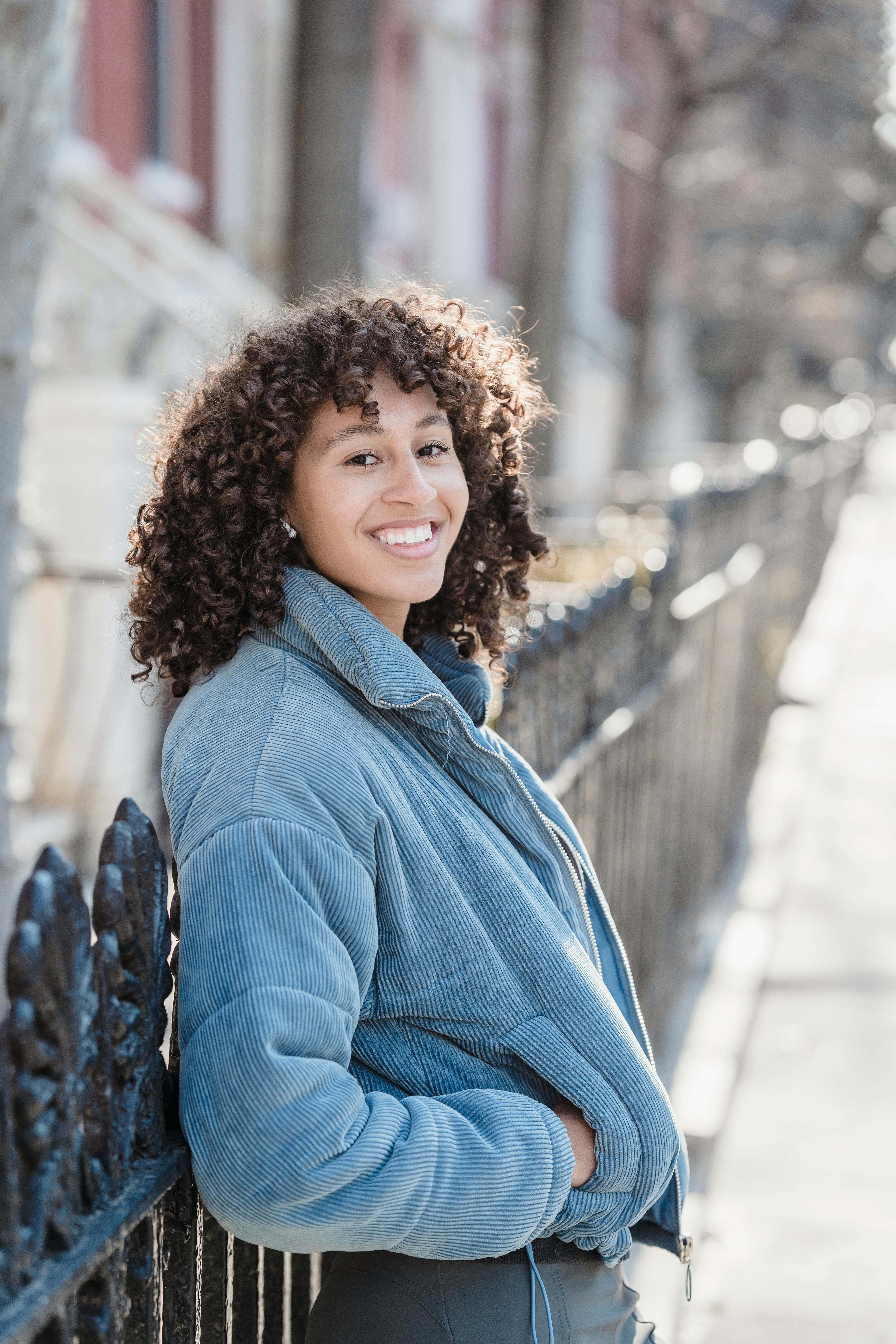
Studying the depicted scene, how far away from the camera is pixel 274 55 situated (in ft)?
37.6

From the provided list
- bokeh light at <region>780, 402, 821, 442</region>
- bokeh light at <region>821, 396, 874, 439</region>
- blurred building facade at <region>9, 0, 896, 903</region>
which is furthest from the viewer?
bokeh light at <region>821, 396, 874, 439</region>

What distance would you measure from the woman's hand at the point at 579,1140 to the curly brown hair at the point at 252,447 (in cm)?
67

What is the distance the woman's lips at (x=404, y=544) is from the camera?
71.8 inches

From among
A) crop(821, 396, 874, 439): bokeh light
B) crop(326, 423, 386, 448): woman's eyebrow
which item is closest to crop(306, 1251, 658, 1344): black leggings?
crop(326, 423, 386, 448): woman's eyebrow

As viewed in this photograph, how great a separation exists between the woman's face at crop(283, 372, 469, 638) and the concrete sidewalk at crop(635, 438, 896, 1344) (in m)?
1.45

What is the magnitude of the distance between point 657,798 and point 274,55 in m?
9.14

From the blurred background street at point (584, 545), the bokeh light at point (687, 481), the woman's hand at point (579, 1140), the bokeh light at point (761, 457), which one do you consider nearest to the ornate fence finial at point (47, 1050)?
the woman's hand at point (579, 1140)

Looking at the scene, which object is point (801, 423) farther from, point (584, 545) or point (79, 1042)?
point (79, 1042)

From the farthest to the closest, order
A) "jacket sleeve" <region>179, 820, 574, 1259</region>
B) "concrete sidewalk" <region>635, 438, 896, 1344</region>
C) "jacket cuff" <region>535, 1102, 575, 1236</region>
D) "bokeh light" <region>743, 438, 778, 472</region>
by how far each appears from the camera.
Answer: "bokeh light" <region>743, 438, 778, 472</region> < "concrete sidewalk" <region>635, 438, 896, 1344</region> < "jacket cuff" <region>535, 1102, 575, 1236</region> < "jacket sleeve" <region>179, 820, 574, 1259</region>

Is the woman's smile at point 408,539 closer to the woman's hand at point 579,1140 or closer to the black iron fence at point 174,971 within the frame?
the black iron fence at point 174,971

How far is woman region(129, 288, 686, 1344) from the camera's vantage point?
1.40 metres

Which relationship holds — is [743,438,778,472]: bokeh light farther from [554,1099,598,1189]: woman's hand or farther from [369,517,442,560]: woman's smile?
[554,1099,598,1189]: woman's hand

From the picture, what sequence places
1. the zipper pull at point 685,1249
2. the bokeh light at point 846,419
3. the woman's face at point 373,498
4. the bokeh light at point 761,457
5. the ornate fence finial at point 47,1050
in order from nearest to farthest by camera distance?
the ornate fence finial at point 47,1050
the woman's face at point 373,498
the zipper pull at point 685,1249
the bokeh light at point 761,457
the bokeh light at point 846,419

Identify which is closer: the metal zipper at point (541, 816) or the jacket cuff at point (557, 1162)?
the jacket cuff at point (557, 1162)
